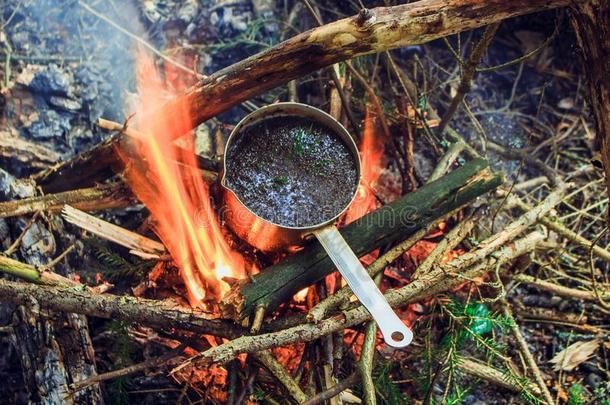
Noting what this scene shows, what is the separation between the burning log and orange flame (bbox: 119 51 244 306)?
295mm

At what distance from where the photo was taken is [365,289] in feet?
6.79

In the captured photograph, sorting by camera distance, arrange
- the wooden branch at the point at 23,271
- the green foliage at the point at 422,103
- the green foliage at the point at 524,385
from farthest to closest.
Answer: the green foliage at the point at 422,103
the green foliage at the point at 524,385
the wooden branch at the point at 23,271

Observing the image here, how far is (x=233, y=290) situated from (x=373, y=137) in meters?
1.45

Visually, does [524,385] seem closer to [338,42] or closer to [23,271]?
[338,42]

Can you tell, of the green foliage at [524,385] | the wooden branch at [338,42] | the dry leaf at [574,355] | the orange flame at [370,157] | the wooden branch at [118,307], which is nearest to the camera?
the wooden branch at [338,42]

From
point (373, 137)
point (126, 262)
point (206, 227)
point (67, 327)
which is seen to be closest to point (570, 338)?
point (373, 137)

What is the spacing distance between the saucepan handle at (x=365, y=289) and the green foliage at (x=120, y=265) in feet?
3.38

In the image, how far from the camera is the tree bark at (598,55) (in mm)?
1922

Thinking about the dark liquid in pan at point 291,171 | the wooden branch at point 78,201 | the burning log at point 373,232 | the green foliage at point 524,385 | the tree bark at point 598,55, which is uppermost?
the wooden branch at point 78,201

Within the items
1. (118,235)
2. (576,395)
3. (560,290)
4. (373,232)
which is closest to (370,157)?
(373,232)

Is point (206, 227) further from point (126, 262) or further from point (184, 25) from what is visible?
point (184, 25)

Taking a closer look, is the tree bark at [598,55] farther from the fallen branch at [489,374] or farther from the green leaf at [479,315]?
the fallen branch at [489,374]

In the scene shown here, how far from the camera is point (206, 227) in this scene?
102 inches

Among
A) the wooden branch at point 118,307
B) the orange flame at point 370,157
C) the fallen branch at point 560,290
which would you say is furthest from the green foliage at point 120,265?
the fallen branch at point 560,290
